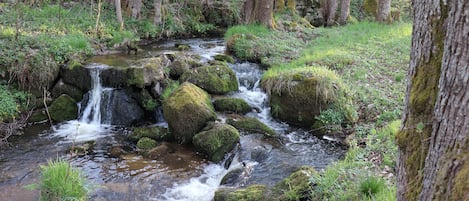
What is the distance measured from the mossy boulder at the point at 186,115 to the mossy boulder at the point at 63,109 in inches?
108

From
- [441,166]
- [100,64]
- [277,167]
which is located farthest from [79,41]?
[441,166]

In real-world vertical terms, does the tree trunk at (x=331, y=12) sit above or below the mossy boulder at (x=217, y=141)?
above

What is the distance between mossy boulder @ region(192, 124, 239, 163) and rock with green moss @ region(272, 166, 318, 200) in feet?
6.99

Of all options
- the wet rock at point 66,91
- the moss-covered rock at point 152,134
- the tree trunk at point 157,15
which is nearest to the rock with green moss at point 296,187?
the moss-covered rock at point 152,134

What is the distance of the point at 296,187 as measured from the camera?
4824mm

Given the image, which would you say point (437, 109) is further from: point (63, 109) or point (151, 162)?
point (63, 109)

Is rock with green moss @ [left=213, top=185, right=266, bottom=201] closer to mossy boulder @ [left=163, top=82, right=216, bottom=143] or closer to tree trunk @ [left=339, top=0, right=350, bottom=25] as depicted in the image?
mossy boulder @ [left=163, top=82, right=216, bottom=143]

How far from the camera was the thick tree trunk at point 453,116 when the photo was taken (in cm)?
220

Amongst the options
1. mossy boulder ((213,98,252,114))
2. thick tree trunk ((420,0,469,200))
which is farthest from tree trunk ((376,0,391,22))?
thick tree trunk ((420,0,469,200))

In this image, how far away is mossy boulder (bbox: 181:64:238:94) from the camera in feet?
31.1

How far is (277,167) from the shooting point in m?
6.24

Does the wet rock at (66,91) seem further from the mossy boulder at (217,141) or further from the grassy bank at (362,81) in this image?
the grassy bank at (362,81)

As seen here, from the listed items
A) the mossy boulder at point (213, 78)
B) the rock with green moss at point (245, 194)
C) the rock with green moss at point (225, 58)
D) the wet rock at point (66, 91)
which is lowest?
the rock with green moss at point (245, 194)

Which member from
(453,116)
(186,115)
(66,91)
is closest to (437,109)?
(453,116)
